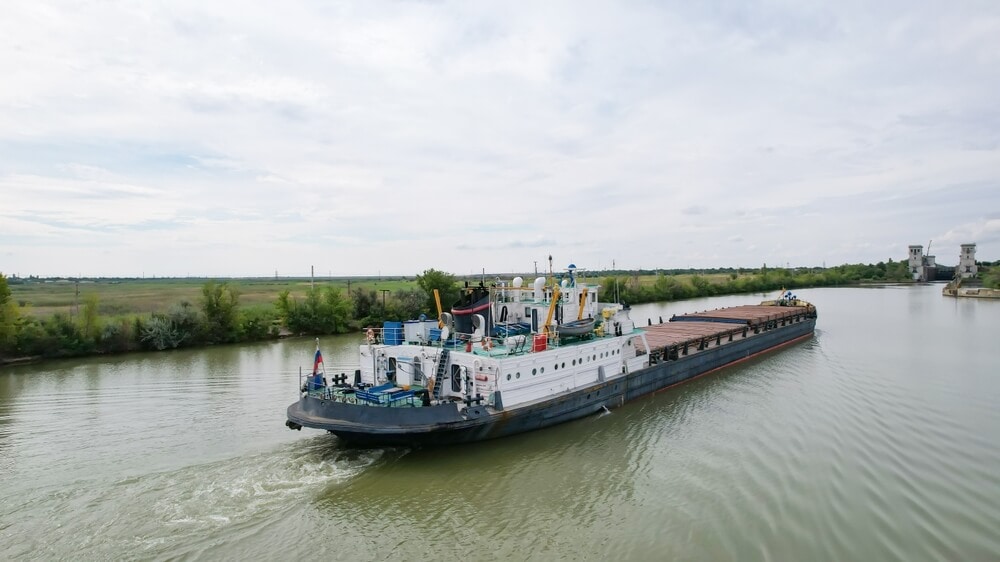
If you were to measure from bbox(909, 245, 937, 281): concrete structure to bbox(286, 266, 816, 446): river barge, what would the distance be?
12881cm

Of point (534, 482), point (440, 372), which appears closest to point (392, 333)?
point (440, 372)

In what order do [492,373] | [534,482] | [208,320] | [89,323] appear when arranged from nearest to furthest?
1. [534,482]
2. [492,373]
3. [89,323]
4. [208,320]

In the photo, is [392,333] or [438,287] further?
[438,287]

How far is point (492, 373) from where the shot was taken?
52.2 ft

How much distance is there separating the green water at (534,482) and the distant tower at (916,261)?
12236 cm

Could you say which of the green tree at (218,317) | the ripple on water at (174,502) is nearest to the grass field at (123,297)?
the green tree at (218,317)

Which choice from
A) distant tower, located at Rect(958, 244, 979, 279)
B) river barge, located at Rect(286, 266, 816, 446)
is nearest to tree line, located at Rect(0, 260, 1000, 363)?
river barge, located at Rect(286, 266, 816, 446)

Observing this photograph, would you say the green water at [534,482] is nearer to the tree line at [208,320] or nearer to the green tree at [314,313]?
the tree line at [208,320]

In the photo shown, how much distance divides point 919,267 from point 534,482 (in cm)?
14383

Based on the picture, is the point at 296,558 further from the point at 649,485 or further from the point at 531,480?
the point at 649,485

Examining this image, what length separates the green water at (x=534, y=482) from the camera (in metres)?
10.6

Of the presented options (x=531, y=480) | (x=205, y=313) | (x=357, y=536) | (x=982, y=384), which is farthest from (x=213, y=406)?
(x=982, y=384)

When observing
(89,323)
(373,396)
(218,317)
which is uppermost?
(89,323)

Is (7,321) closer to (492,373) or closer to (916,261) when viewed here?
(492,373)
